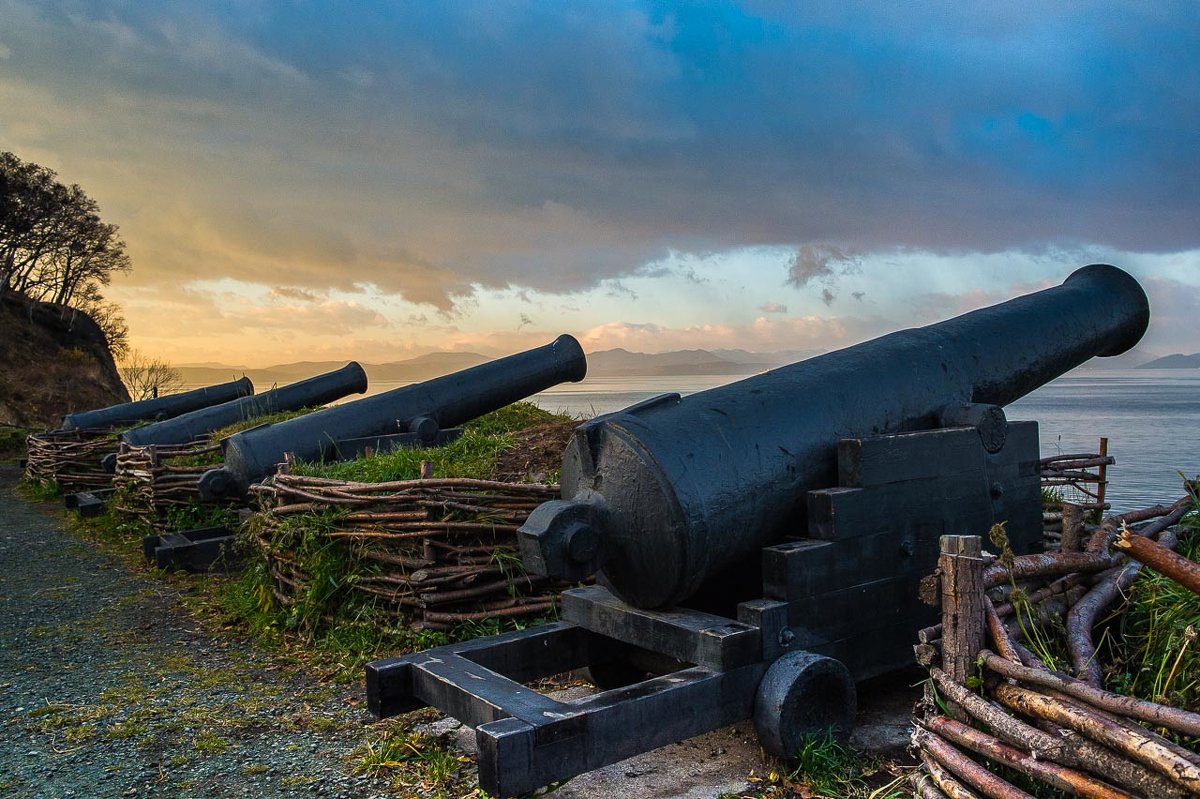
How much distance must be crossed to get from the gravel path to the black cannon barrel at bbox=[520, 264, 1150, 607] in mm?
1336

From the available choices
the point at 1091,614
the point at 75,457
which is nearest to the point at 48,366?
the point at 75,457

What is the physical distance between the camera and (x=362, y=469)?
7.67 metres

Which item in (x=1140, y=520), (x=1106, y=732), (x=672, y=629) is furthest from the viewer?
(x=1140, y=520)

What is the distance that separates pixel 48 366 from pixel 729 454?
40.0m

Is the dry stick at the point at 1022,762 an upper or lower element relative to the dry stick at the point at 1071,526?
lower

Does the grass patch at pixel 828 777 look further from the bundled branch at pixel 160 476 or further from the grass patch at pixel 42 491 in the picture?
the grass patch at pixel 42 491

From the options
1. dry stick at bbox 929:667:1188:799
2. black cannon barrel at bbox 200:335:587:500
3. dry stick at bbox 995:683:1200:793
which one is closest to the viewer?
dry stick at bbox 995:683:1200:793

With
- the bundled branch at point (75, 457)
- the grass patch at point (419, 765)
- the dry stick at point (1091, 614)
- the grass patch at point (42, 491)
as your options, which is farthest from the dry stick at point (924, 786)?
the grass patch at point (42, 491)

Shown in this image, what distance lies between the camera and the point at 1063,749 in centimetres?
295

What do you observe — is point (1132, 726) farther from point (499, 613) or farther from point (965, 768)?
point (499, 613)

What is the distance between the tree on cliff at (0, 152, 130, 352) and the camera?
119ft

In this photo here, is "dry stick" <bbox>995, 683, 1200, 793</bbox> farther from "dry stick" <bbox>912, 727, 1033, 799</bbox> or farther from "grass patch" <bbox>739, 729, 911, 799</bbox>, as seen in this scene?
"grass patch" <bbox>739, 729, 911, 799</bbox>

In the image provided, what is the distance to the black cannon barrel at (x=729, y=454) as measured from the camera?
3809 millimetres

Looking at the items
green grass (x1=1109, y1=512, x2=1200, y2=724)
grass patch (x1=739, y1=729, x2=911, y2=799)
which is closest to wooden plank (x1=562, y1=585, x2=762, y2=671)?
grass patch (x1=739, y1=729, x2=911, y2=799)
